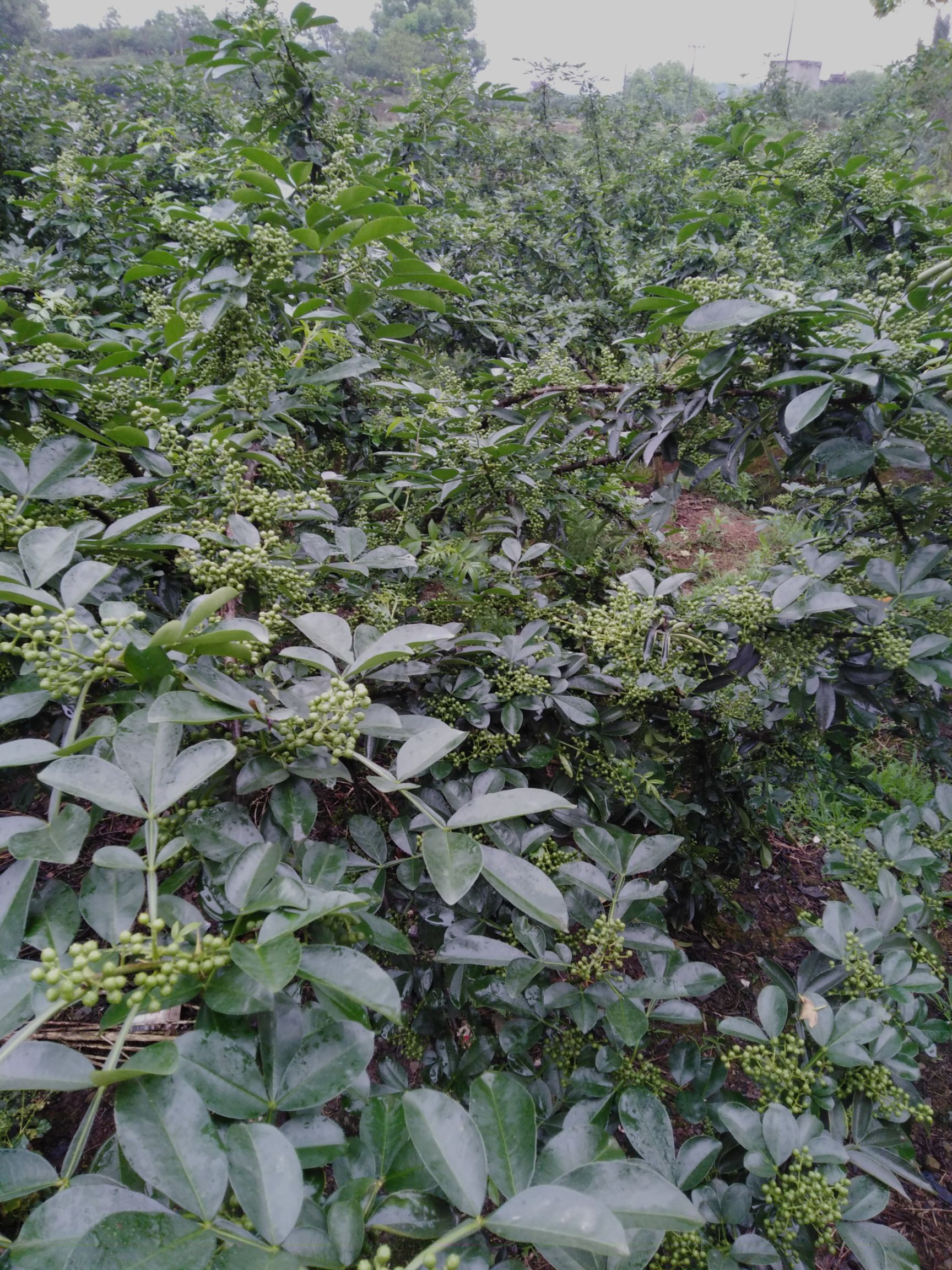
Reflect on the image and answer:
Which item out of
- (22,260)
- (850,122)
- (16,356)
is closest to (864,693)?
(16,356)

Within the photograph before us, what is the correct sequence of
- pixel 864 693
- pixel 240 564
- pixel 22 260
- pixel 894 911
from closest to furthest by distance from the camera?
pixel 240 564
pixel 894 911
pixel 864 693
pixel 22 260

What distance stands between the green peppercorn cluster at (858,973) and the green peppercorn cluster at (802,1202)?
292mm

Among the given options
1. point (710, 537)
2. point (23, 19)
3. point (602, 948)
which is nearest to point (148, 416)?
point (602, 948)

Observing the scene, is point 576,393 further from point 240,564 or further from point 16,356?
point 16,356

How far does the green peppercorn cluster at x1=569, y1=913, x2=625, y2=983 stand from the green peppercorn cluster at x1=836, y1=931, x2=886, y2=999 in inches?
16.8

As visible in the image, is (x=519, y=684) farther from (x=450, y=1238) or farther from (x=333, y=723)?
(x=450, y=1238)

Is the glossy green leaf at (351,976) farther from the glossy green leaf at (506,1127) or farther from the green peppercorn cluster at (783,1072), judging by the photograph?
the green peppercorn cluster at (783,1072)

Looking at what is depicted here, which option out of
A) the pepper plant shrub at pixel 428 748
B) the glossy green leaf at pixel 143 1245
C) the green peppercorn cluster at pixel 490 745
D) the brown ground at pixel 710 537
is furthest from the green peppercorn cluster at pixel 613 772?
the brown ground at pixel 710 537

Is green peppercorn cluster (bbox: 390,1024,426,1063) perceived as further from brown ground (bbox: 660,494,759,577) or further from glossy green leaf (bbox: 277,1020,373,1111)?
brown ground (bbox: 660,494,759,577)

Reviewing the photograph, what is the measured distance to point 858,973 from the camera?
3.60 feet

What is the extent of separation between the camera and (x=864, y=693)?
1287 millimetres

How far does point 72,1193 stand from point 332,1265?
0.21 meters

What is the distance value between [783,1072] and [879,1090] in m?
0.17

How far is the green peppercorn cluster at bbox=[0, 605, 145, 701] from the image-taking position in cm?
71
